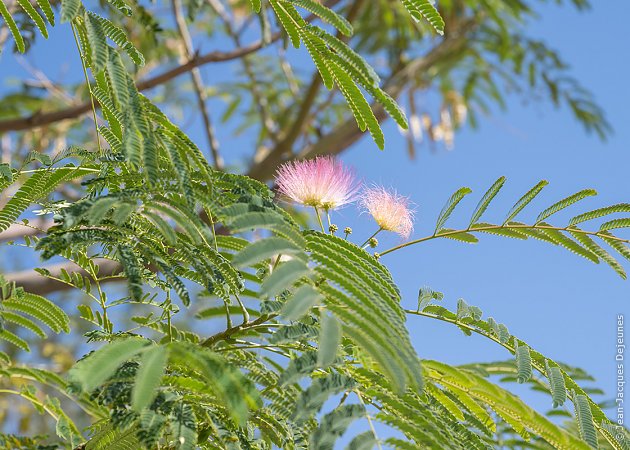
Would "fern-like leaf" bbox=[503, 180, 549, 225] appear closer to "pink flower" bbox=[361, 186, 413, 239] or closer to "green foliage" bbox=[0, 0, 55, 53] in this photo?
"pink flower" bbox=[361, 186, 413, 239]

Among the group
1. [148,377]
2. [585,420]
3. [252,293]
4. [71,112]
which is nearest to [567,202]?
[585,420]

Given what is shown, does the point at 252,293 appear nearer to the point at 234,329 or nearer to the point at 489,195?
the point at 234,329

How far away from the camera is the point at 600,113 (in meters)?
4.72

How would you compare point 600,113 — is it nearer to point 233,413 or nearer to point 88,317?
point 88,317

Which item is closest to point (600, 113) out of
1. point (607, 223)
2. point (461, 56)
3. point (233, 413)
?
point (461, 56)

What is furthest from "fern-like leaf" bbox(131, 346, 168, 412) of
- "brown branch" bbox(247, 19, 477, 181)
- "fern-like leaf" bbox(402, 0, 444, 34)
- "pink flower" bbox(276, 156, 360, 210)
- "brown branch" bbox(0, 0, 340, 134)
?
"brown branch" bbox(247, 19, 477, 181)

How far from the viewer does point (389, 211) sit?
1.12 meters

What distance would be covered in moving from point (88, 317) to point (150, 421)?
395 millimetres

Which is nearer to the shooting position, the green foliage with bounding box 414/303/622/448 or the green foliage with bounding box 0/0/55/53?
the green foliage with bounding box 414/303/622/448

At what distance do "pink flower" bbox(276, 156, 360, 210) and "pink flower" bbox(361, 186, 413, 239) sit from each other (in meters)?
0.05

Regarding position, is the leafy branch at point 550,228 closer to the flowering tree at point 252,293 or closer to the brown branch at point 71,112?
the flowering tree at point 252,293

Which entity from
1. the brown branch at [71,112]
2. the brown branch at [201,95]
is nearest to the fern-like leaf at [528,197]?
the brown branch at [71,112]

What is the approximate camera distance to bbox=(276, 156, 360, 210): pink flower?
1.07 m

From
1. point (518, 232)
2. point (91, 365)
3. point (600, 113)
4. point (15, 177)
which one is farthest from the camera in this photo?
point (600, 113)
